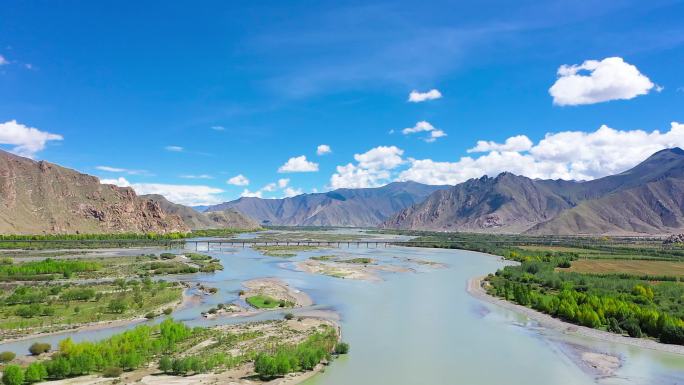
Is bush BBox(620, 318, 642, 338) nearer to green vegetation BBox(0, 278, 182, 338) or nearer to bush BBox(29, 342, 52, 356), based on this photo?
green vegetation BBox(0, 278, 182, 338)

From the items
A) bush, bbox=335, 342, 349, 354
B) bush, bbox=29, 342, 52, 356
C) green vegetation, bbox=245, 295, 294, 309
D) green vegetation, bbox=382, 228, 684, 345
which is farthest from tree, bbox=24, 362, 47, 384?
green vegetation, bbox=382, 228, 684, 345

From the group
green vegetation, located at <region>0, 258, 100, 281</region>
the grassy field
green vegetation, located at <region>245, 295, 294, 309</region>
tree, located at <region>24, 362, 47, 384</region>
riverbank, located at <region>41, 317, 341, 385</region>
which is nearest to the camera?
tree, located at <region>24, 362, 47, 384</region>

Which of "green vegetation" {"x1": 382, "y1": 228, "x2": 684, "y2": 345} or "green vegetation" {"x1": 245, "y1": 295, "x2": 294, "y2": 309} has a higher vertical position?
"green vegetation" {"x1": 382, "y1": 228, "x2": 684, "y2": 345}

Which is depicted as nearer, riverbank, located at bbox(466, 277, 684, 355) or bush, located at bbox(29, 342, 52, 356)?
bush, located at bbox(29, 342, 52, 356)

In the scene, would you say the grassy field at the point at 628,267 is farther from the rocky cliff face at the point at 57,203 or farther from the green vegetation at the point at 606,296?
the rocky cliff face at the point at 57,203

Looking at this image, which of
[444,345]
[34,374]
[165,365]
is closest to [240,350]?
[165,365]

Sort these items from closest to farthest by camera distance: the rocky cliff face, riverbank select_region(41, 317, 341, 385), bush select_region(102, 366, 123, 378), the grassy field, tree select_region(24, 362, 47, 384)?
tree select_region(24, 362, 47, 384) < riverbank select_region(41, 317, 341, 385) < bush select_region(102, 366, 123, 378) < the grassy field < the rocky cliff face
